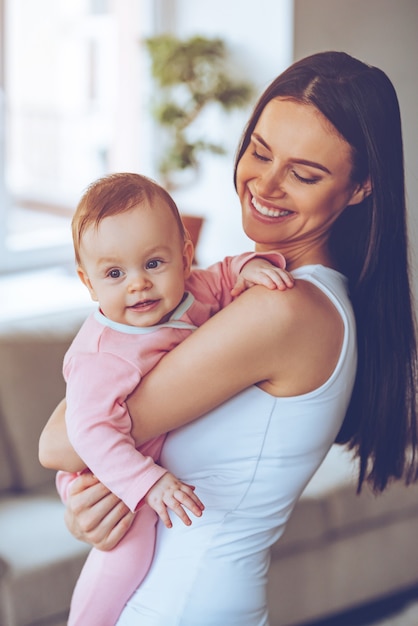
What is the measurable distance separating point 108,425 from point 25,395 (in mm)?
1507

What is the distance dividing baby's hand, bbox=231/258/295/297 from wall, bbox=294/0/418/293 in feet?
6.87

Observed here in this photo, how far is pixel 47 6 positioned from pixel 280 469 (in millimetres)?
2790

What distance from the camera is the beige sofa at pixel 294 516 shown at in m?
2.40

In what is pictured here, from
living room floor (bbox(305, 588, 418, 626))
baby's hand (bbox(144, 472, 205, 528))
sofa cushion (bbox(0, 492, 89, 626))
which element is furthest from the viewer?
living room floor (bbox(305, 588, 418, 626))

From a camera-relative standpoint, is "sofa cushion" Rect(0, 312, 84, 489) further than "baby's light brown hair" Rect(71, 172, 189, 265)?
Yes

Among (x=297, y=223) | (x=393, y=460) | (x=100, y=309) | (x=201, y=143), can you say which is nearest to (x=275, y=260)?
(x=297, y=223)

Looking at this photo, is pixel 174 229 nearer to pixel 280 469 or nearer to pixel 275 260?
pixel 275 260

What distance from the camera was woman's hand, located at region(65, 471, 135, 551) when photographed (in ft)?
3.81

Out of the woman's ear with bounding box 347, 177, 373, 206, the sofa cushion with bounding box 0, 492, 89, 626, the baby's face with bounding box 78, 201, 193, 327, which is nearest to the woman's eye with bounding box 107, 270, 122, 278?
the baby's face with bounding box 78, 201, 193, 327

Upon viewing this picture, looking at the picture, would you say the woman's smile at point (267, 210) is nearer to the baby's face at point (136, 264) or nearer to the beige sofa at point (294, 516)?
the baby's face at point (136, 264)

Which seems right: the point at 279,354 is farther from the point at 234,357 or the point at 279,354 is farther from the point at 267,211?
the point at 267,211

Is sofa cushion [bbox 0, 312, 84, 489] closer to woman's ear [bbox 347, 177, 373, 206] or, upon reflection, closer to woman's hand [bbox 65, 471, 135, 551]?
woman's hand [bbox 65, 471, 135, 551]

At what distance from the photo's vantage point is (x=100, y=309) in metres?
1.09

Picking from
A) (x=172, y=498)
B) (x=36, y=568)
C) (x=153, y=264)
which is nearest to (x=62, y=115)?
(x=36, y=568)
